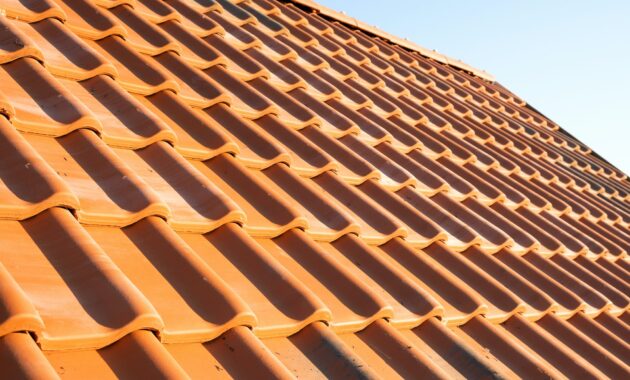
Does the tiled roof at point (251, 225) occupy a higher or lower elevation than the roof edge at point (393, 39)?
lower

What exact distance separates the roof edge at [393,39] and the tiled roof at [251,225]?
107 centimetres

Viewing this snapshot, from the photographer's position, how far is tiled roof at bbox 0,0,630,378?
5.27ft

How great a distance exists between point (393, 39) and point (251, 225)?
4279 millimetres

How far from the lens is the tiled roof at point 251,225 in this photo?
5.27ft

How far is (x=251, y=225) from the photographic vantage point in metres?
2.23

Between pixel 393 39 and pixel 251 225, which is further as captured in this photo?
pixel 393 39

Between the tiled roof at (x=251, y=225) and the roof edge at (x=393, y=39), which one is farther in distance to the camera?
the roof edge at (x=393, y=39)

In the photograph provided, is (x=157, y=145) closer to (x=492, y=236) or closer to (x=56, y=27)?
(x=56, y=27)

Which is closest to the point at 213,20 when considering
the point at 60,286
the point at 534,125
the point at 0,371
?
the point at 60,286

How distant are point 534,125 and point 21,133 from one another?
5.34m

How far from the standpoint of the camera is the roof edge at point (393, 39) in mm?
5523

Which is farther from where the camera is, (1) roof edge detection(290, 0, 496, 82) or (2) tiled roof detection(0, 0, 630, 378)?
(1) roof edge detection(290, 0, 496, 82)

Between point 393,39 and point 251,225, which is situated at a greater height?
point 393,39

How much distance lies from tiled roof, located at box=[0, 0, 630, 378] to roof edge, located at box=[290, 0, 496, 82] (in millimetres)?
1072
